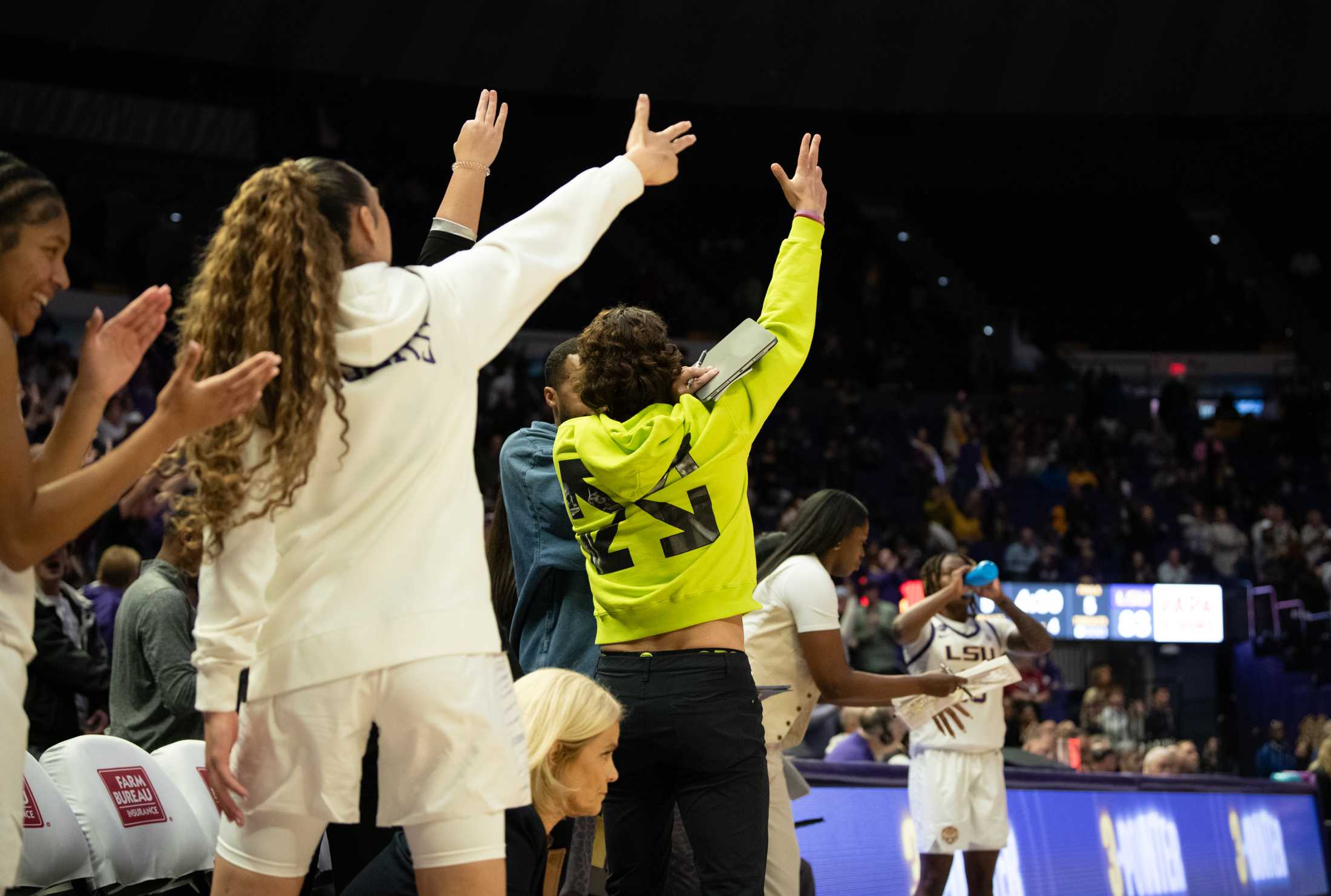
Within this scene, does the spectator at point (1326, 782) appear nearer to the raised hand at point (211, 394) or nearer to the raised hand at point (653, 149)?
the raised hand at point (653, 149)

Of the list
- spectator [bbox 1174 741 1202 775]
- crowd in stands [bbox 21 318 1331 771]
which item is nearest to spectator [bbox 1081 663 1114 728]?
crowd in stands [bbox 21 318 1331 771]

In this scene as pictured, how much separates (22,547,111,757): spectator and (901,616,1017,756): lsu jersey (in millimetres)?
3483

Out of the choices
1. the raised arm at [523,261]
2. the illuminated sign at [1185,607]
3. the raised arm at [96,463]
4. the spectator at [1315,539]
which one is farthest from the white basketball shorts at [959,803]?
the spectator at [1315,539]

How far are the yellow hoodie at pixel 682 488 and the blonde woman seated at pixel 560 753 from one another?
0.37m

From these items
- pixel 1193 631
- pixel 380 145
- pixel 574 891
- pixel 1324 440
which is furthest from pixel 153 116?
pixel 574 891

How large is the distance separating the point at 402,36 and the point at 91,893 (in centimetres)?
1873

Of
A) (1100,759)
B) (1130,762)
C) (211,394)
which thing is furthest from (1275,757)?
(211,394)

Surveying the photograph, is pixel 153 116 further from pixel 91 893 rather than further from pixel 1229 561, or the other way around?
pixel 91 893

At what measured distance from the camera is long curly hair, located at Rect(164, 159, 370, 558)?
223cm

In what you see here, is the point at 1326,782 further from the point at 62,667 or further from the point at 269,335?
the point at 269,335

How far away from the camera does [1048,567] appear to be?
58.2 feet

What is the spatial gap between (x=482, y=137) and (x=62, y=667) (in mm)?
3391

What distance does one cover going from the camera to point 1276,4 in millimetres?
20750

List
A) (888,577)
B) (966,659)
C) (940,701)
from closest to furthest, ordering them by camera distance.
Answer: (940,701) < (966,659) < (888,577)
